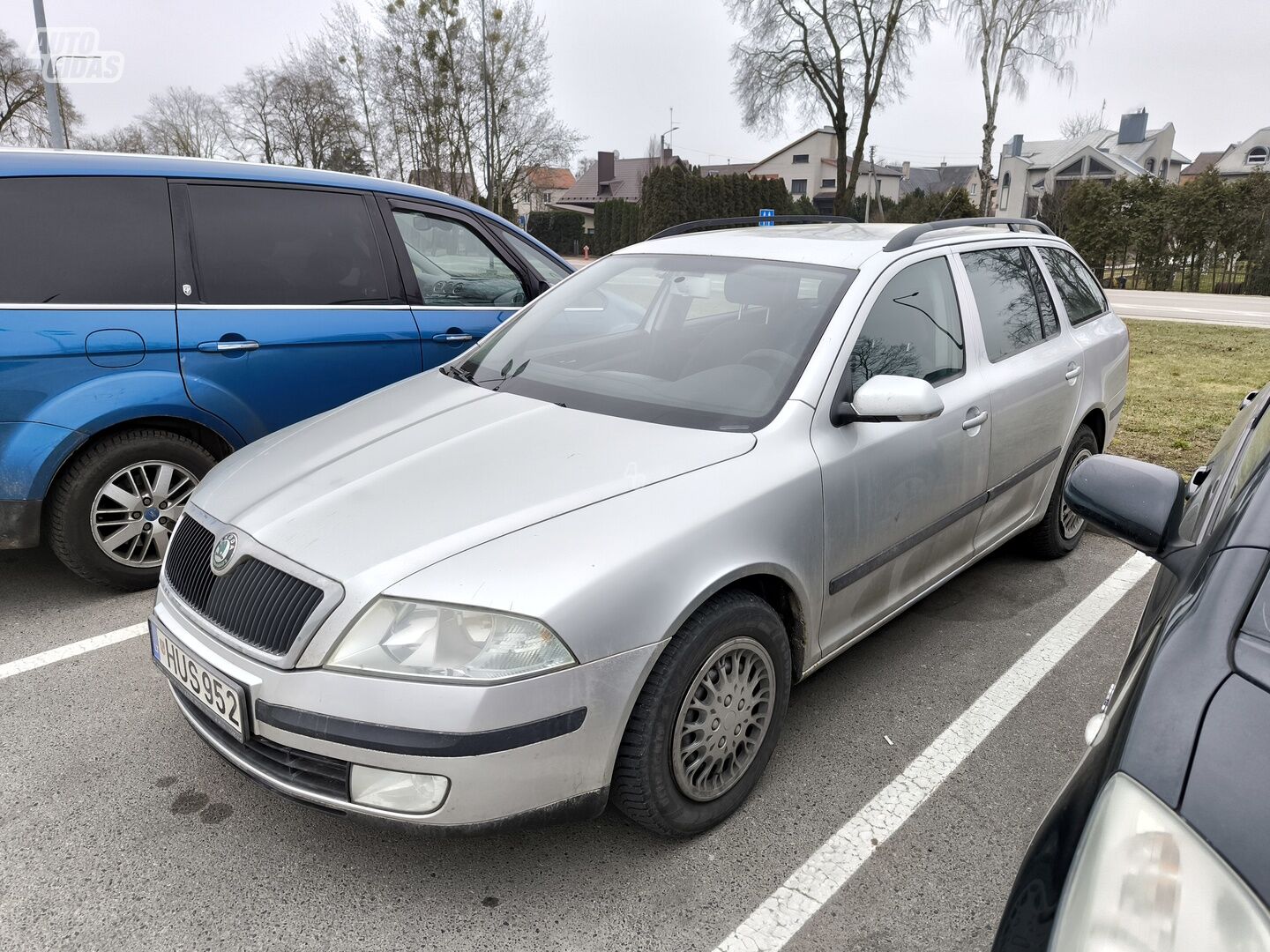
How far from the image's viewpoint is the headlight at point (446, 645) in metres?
1.92

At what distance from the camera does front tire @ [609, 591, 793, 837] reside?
214 cm

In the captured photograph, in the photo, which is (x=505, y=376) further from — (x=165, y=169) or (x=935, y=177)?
(x=935, y=177)

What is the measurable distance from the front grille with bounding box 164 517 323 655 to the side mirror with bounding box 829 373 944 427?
1.60 m

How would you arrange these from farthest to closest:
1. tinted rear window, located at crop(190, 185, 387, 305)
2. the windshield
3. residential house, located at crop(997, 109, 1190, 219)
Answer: residential house, located at crop(997, 109, 1190, 219), tinted rear window, located at crop(190, 185, 387, 305), the windshield

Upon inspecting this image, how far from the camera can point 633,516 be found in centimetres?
216

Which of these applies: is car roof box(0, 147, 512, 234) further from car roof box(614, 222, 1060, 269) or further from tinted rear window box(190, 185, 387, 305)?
car roof box(614, 222, 1060, 269)

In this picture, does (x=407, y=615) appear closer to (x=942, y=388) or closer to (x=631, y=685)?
(x=631, y=685)

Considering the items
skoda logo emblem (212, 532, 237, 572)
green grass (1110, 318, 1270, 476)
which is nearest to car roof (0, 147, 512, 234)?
skoda logo emblem (212, 532, 237, 572)

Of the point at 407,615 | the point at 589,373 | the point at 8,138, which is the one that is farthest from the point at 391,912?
the point at 8,138

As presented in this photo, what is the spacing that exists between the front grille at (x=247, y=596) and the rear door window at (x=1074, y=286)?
368cm

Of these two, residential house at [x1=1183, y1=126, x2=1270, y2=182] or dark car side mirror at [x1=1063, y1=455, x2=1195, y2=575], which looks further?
residential house at [x1=1183, y1=126, x2=1270, y2=182]

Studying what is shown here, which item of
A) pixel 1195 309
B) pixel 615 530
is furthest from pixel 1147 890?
pixel 1195 309

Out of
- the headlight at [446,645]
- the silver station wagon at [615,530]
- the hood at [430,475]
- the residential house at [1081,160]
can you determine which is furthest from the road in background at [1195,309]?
the residential house at [1081,160]

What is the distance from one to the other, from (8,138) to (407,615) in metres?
44.0
